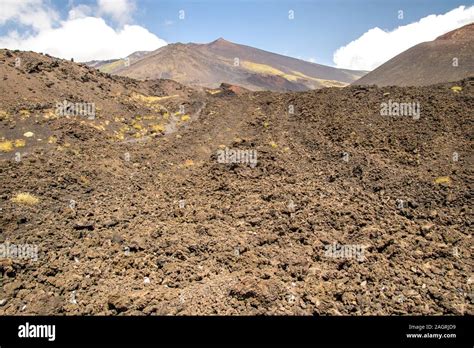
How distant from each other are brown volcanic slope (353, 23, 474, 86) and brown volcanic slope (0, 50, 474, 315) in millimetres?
33208

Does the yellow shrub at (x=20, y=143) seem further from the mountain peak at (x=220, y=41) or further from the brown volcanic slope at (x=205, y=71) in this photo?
the mountain peak at (x=220, y=41)

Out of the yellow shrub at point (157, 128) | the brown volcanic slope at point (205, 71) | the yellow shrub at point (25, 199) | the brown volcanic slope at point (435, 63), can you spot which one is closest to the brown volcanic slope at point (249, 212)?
the yellow shrub at point (25, 199)

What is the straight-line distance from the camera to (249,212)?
9992mm

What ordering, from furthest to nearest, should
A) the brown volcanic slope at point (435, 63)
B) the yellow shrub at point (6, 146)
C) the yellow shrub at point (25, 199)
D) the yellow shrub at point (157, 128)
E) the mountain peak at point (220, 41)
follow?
the mountain peak at point (220, 41) < the brown volcanic slope at point (435, 63) < the yellow shrub at point (157, 128) < the yellow shrub at point (6, 146) < the yellow shrub at point (25, 199)

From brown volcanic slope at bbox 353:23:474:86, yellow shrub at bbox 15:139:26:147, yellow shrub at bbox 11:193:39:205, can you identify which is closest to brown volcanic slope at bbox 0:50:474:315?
yellow shrub at bbox 15:139:26:147

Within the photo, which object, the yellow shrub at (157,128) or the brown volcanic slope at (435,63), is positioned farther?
the brown volcanic slope at (435,63)

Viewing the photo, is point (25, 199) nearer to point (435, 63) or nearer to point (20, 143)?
point (20, 143)

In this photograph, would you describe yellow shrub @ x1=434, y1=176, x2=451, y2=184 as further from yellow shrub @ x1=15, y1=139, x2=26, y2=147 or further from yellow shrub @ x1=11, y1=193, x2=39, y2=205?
yellow shrub @ x1=15, y1=139, x2=26, y2=147

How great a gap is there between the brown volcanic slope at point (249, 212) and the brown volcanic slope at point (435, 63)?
33.2m

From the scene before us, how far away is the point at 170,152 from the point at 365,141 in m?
8.91

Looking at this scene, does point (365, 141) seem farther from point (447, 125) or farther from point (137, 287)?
point (137, 287)

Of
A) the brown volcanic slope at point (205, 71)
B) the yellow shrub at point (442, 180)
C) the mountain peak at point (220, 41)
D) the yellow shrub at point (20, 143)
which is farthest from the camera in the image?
the mountain peak at point (220, 41)

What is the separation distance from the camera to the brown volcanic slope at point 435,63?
4517 cm
